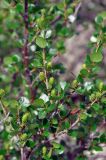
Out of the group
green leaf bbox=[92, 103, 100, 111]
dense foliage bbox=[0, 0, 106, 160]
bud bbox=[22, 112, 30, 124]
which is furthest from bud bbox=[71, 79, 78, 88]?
bud bbox=[22, 112, 30, 124]

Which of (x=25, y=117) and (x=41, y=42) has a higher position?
(x=41, y=42)

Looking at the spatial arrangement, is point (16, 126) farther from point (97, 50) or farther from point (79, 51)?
point (79, 51)

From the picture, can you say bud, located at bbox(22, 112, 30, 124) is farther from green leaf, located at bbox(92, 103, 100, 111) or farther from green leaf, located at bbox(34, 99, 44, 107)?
green leaf, located at bbox(92, 103, 100, 111)

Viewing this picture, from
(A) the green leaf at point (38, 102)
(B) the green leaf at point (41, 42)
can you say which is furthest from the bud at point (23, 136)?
(B) the green leaf at point (41, 42)

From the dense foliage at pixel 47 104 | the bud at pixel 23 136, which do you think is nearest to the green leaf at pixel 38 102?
the dense foliage at pixel 47 104

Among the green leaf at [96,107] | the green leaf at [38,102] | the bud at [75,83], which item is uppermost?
the bud at [75,83]

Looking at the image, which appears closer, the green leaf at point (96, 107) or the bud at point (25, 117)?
the bud at point (25, 117)


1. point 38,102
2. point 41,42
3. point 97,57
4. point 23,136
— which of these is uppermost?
point 41,42

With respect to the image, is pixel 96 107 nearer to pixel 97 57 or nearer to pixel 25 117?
pixel 97 57

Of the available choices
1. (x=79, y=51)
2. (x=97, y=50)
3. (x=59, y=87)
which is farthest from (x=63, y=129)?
(x=79, y=51)

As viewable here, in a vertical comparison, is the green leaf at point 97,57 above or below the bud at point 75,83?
above

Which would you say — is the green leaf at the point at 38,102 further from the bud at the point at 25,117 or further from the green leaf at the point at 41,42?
the green leaf at the point at 41,42

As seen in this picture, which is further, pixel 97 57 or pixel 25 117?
pixel 97 57

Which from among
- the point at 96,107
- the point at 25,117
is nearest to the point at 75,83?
the point at 96,107
